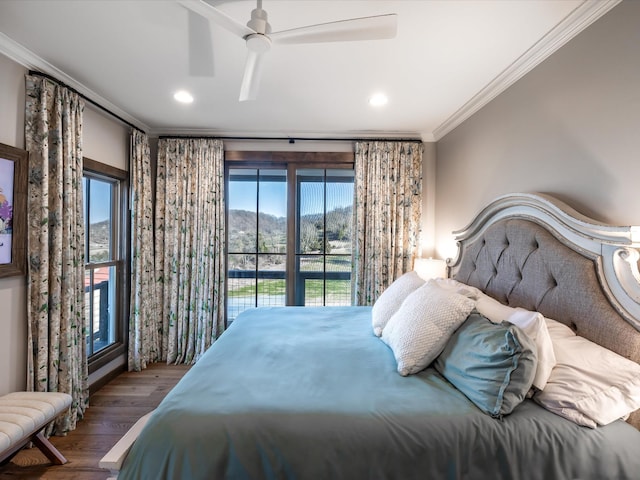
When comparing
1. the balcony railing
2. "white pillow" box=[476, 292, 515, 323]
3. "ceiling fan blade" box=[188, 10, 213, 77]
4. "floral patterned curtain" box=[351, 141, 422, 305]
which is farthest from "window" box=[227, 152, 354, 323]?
"white pillow" box=[476, 292, 515, 323]

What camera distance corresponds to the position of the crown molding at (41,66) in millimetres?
1823

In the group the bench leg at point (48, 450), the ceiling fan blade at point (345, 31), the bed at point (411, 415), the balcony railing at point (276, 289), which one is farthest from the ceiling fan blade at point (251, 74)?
the bench leg at point (48, 450)

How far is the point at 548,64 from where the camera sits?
1763mm

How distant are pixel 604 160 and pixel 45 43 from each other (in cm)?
324

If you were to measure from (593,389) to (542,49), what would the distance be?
1.85m

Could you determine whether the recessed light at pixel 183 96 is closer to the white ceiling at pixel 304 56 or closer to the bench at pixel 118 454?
the white ceiling at pixel 304 56

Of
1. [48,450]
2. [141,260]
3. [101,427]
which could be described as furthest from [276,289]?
[48,450]

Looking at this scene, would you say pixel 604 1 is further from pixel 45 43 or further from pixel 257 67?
pixel 45 43

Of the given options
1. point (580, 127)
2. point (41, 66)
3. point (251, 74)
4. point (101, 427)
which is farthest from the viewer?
point (101, 427)

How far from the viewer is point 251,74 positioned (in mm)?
1681

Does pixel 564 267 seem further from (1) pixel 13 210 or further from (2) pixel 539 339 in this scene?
(1) pixel 13 210

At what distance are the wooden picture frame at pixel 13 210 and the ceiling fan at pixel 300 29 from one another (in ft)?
5.30

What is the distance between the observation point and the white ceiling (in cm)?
151

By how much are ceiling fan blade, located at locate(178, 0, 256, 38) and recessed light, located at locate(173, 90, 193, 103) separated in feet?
4.24
